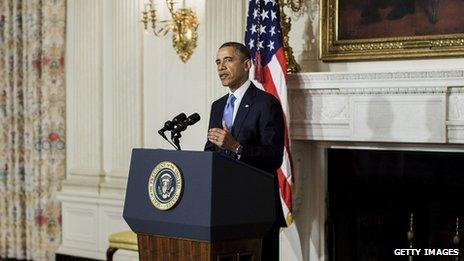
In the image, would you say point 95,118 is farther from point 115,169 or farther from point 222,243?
point 222,243

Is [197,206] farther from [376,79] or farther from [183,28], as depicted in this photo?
[183,28]

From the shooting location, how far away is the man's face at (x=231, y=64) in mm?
3365

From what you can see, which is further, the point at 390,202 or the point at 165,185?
the point at 390,202

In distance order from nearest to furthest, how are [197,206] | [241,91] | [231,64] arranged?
1. [197,206]
2. [231,64]
3. [241,91]

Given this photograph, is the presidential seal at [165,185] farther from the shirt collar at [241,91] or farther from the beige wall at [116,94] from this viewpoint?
the beige wall at [116,94]

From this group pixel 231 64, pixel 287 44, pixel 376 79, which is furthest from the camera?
pixel 287 44

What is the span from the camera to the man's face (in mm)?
3365

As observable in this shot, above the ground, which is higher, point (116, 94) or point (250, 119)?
point (116, 94)

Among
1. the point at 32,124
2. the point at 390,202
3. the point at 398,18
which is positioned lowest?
the point at 390,202

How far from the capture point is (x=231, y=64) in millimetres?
3363

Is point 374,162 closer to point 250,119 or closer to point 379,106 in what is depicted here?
point 379,106

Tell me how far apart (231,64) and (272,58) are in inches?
61.2

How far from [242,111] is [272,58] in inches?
59.4

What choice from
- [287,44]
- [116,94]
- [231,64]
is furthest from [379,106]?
[116,94]
